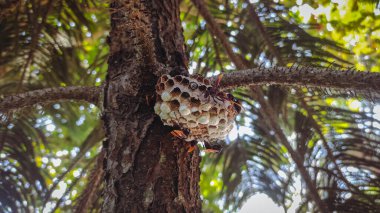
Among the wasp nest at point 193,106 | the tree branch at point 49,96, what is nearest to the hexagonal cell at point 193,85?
the wasp nest at point 193,106

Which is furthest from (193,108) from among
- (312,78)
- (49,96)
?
(49,96)

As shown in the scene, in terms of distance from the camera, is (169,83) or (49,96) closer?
(169,83)

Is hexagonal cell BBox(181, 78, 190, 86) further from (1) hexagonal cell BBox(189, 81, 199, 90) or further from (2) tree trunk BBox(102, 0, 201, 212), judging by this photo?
(2) tree trunk BBox(102, 0, 201, 212)

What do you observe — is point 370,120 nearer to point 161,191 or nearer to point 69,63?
point 161,191

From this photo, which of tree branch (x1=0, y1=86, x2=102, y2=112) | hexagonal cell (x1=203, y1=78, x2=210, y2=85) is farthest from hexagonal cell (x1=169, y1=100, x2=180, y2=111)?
tree branch (x1=0, y1=86, x2=102, y2=112)

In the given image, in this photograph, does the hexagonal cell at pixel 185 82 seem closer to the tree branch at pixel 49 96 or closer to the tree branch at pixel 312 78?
the tree branch at pixel 312 78

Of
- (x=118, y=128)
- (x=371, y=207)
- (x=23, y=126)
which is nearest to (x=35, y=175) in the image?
→ (x=23, y=126)

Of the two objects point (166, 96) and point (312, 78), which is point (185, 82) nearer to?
point (166, 96)
